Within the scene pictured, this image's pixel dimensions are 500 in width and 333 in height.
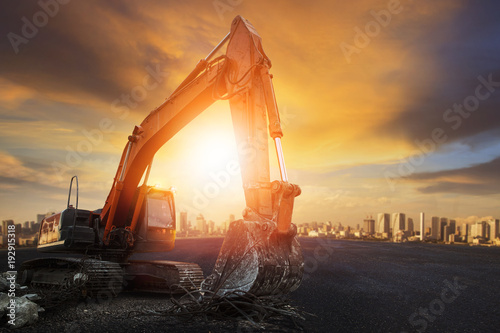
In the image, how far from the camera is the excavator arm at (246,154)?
19.8 feet

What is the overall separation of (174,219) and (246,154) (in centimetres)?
468

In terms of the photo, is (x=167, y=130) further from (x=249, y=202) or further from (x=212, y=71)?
(x=249, y=202)

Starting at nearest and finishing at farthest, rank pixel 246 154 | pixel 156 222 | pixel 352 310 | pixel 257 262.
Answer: pixel 257 262 → pixel 246 154 → pixel 352 310 → pixel 156 222

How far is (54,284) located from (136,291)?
201 cm

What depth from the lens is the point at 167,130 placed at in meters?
9.45

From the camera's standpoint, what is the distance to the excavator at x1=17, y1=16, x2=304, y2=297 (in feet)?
20.0

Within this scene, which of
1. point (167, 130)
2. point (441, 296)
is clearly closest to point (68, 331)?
point (167, 130)

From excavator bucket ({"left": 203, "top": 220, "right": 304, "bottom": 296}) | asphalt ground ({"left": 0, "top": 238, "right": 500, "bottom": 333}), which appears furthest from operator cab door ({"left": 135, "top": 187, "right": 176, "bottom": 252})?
excavator bucket ({"left": 203, "top": 220, "right": 304, "bottom": 296})

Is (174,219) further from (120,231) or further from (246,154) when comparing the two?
(246,154)

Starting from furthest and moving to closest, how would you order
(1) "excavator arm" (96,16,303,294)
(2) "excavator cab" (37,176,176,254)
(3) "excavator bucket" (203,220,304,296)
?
(2) "excavator cab" (37,176,176,254), (1) "excavator arm" (96,16,303,294), (3) "excavator bucket" (203,220,304,296)

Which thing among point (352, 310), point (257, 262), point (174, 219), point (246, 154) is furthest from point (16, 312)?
point (352, 310)

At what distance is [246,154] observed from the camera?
684cm

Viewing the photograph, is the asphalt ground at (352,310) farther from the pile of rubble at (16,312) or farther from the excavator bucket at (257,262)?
the excavator bucket at (257,262)

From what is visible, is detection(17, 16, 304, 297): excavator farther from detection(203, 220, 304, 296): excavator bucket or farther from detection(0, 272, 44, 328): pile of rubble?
detection(0, 272, 44, 328): pile of rubble
